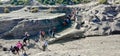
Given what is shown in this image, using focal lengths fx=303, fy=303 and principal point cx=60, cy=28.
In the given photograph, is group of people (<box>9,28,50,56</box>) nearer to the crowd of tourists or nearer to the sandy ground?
the crowd of tourists

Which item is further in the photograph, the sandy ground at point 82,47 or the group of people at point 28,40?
the group of people at point 28,40

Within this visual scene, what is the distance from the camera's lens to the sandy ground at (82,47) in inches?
1261

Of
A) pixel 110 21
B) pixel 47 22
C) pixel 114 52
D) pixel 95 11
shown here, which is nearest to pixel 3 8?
pixel 47 22

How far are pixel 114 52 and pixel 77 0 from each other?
2730cm

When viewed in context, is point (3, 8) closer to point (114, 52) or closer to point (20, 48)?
point (20, 48)

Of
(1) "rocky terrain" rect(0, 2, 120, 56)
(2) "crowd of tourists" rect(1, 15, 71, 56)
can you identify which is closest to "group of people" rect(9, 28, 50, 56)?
(2) "crowd of tourists" rect(1, 15, 71, 56)

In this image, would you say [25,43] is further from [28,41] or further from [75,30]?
[75,30]

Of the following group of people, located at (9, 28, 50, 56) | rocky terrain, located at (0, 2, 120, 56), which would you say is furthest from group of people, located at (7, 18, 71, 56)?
rocky terrain, located at (0, 2, 120, 56)

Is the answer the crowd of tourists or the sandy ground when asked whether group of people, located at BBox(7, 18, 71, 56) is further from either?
the sandy ground

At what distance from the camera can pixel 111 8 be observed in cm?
4278

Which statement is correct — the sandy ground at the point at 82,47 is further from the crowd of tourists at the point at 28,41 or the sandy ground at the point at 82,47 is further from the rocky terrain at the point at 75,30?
the crowd of tourists at the point at 28,41

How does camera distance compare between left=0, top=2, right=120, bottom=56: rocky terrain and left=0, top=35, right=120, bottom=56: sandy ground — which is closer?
left=0, top=35, right=120, bottom=56: sandy ground

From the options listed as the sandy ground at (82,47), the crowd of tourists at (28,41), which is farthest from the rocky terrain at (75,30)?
the crowd of tourists at (28,41)

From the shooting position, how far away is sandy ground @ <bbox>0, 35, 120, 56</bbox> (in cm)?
3203
